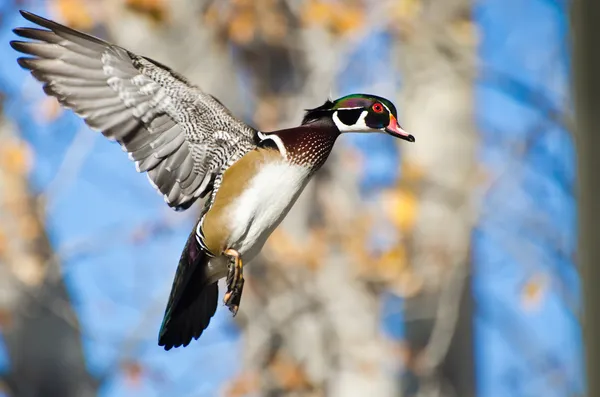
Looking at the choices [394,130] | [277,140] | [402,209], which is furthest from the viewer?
[402,209]

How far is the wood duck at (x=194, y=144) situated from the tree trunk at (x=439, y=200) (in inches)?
113

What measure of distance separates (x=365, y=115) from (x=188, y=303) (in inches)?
12.1

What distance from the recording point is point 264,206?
1.01 m

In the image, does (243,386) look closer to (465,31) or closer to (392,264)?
(392,264)

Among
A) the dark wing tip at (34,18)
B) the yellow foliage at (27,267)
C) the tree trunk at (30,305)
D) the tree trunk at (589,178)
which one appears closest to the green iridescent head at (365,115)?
the dark wing tip at (34,18)

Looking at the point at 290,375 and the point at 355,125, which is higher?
the point at 355,125

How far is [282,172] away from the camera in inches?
40.3

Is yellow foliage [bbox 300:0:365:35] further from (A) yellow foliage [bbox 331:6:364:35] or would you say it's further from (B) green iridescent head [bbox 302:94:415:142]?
(B) green iridescent head [bbox 302:94:415:142]

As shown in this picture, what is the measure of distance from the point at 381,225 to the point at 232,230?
3195mm

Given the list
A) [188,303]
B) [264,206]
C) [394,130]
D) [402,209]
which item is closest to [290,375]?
[402,209]

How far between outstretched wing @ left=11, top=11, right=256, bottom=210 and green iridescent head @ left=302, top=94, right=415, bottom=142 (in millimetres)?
127

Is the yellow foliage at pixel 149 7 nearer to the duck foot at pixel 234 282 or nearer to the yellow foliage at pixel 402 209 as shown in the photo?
the yellow foliage at pixel 402 209

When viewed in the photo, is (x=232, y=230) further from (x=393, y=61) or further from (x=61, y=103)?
(x=393, y=61)

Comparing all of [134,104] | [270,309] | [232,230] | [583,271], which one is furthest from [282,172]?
[270,309]
